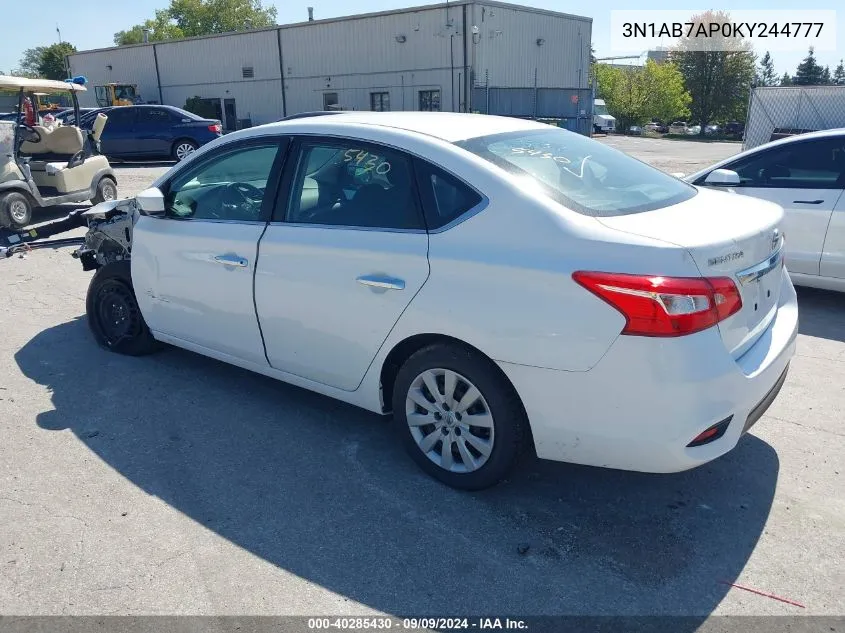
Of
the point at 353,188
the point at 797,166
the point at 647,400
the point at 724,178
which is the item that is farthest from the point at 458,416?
the point at 797,166

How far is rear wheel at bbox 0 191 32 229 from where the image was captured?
945 centimetres

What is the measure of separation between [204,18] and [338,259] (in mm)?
82279

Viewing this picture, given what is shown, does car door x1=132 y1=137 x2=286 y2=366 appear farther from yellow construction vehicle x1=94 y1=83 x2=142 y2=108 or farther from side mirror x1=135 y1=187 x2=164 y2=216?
yellow construction vehicle x1=94 y1=83 x2=142 y2=108

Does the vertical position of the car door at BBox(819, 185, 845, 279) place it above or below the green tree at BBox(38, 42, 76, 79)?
below

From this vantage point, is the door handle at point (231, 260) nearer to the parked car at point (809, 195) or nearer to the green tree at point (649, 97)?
the parked car at point (809, 195)

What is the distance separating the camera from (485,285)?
9.47 ft

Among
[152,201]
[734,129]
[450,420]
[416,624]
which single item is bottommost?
[734,129]

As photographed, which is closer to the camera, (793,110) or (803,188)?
(803,188)

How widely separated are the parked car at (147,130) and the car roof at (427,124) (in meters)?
16.7

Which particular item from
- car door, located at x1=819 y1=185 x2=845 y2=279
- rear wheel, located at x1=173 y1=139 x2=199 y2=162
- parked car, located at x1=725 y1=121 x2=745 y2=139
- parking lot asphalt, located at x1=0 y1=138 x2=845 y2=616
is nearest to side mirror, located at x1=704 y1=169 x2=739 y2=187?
car door, located at x1=819 y1=185 x2=845 y2=279

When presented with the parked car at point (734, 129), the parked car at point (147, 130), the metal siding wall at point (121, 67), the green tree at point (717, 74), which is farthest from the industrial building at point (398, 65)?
the green tree at point (717, 74)

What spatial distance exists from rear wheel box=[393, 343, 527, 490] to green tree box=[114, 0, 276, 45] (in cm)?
8096

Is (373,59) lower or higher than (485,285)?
higher

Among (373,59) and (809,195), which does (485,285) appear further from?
(373,59)
